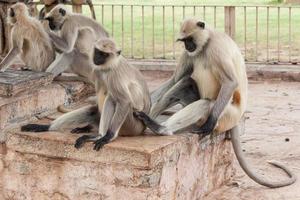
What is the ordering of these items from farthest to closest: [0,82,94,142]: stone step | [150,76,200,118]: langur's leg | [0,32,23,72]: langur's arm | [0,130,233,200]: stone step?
[0,32,23,72]: langur's arm → [150,76,200,118]: langur's leg → [0,82,94,142]: stone step → [0,130,233,200]: stone step

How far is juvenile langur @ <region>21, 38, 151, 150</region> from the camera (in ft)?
15.3

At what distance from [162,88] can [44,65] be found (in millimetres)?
1299

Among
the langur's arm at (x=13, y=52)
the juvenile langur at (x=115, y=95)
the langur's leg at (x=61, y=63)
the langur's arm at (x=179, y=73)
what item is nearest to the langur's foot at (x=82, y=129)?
the juvenile langur at (x=115, y=95)

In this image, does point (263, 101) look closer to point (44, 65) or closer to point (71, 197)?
point (44, 65)

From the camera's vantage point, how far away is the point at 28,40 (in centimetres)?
636

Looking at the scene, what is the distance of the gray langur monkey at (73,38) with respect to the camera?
21.4 ft

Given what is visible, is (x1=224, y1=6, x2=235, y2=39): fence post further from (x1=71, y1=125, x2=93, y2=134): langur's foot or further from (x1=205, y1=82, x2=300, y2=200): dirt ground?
(x1=71, y1=125, x2=93, y2=134): langur's foot

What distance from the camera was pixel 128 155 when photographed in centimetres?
456

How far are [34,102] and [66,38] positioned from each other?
145cm

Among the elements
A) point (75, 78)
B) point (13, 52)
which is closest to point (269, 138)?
point (75, 78)

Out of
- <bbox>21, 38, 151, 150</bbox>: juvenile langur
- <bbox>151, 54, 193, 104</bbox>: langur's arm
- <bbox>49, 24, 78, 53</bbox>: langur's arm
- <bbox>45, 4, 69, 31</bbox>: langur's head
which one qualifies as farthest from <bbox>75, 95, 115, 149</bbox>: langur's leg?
<bbox>45, 4, 69, 31</bbox>: langur's head

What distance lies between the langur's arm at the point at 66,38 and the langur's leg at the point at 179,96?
1.45m

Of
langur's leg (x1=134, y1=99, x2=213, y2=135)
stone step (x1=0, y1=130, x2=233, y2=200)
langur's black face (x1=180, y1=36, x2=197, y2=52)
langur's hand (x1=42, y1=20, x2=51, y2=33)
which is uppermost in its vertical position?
langur's hand (x1=42, y1=20, x2=51, y2=33)

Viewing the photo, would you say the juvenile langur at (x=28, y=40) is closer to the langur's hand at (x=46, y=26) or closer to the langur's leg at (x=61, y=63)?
the langur's leg at (x=61, y=63)
